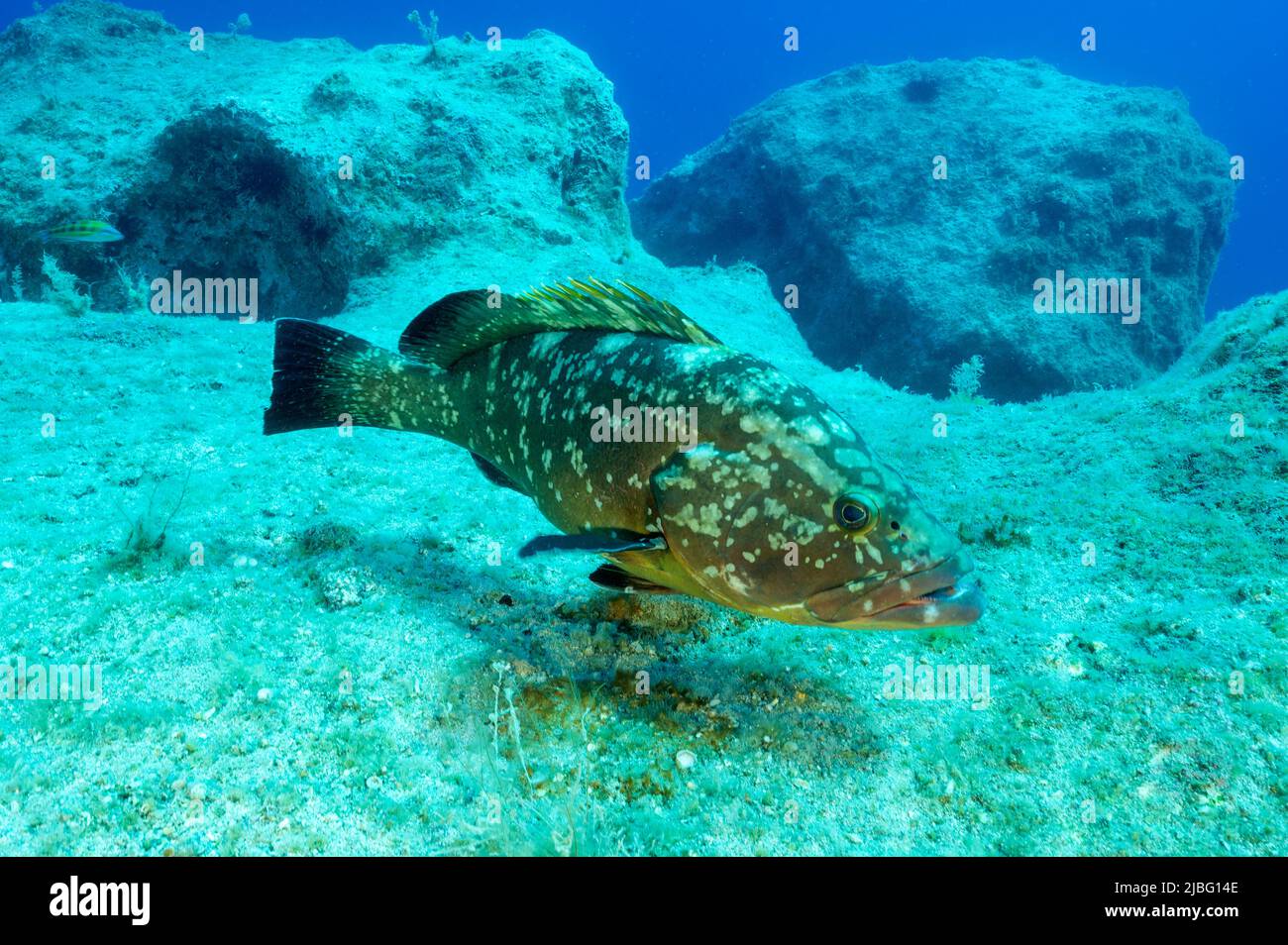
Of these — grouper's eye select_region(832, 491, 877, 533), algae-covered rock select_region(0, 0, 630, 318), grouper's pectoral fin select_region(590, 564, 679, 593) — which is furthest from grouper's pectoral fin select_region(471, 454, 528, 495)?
algae-covered rock select_region(0, 0, 630, 318)

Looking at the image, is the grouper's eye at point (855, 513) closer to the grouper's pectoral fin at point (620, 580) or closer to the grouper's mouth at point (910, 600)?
the grouper's mouth at point (910, 600)

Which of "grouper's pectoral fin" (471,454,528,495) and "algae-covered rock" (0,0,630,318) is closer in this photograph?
"grouper's pectoral fin" (471,454,528,495)

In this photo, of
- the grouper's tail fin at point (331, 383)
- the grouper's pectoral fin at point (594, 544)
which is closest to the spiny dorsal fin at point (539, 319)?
the grouper's tail fin at point (331, 383)

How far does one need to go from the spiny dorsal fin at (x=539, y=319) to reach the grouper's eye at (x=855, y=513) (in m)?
1.04

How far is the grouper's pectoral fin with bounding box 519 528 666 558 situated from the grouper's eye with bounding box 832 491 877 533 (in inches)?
30.1

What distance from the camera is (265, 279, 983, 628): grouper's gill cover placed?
252 centimetres

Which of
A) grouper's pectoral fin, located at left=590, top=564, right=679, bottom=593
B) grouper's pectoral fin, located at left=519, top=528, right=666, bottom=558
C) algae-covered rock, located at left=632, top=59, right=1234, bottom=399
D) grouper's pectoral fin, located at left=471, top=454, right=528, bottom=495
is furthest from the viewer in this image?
algae-covered rock, located at left=632, top=59, right=1234, bottom=399

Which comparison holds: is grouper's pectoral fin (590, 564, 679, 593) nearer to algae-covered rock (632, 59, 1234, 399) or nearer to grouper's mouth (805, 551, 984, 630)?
grouper's mouth (805, 551, 984, 630)

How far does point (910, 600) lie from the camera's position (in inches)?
96.9

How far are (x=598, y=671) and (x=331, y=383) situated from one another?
2431 mm

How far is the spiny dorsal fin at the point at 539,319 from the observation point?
317 cm

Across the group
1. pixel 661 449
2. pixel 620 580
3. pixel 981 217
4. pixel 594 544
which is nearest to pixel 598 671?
pixel 620 580
